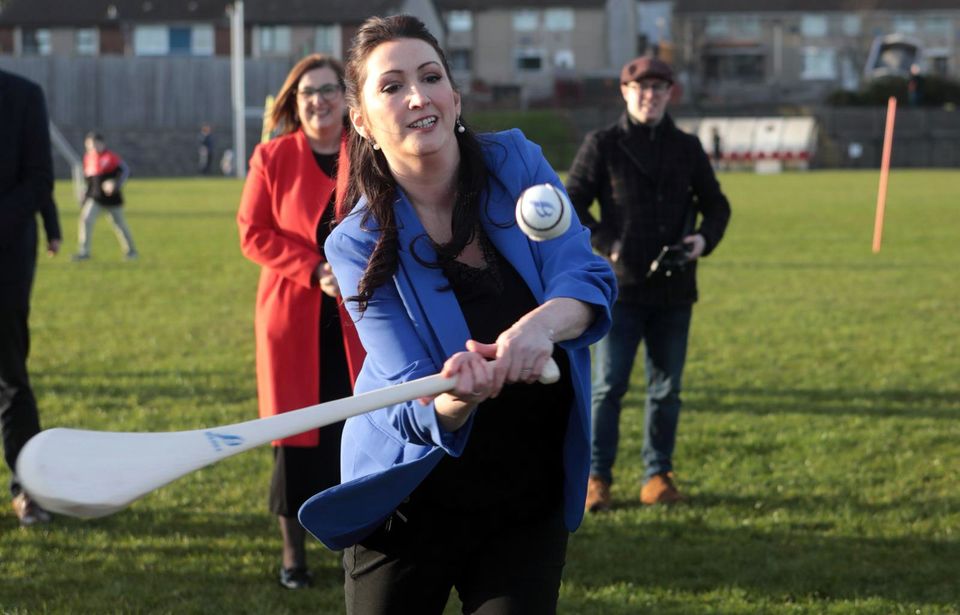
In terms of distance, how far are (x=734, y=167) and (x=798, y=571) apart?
202ft

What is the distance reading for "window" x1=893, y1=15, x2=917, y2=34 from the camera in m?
93.6

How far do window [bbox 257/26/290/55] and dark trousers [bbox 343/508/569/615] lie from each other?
79.2 metres

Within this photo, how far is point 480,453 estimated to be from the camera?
3.34 meters

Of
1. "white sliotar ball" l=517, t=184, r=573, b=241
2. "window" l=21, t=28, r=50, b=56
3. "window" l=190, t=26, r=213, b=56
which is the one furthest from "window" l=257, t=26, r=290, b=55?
"white sliotar ball" l=517, t=184, r=573, b=241

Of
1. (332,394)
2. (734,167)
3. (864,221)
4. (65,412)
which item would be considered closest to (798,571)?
(332,394)

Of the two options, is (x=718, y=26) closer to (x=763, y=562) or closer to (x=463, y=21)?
(x=463, y=21)

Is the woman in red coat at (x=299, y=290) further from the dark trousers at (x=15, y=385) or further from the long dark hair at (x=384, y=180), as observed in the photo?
the long dark hair at (x=384, y=180)

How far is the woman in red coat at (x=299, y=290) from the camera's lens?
5.89m

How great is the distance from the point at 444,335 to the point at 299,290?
9.30 ft

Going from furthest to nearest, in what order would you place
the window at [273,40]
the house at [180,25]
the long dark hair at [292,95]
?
the window at [273,40] < the house at [180,25] < the long dark hair at [292,95]

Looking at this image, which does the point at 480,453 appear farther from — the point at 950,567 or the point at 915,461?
the point at 915,461

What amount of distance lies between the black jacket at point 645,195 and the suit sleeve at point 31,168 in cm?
277

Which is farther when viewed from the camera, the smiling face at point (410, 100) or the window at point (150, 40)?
the window at point (150, 40)

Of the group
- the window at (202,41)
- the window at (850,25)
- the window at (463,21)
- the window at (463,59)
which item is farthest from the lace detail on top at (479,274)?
the window at (850,25)
